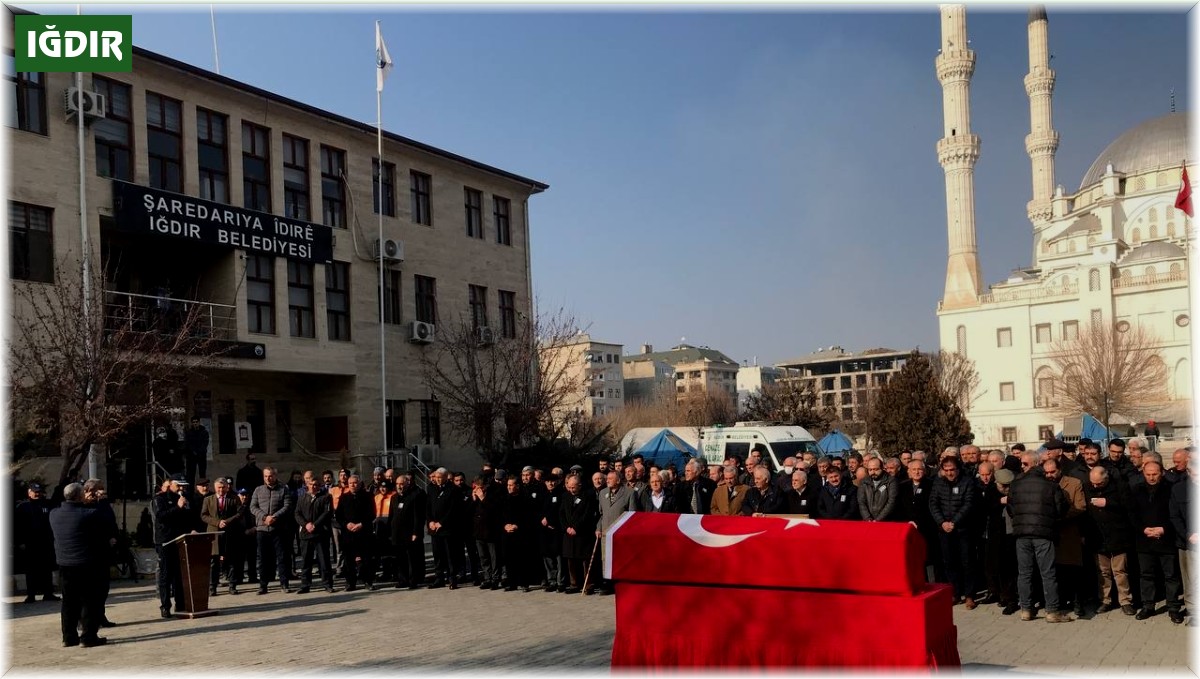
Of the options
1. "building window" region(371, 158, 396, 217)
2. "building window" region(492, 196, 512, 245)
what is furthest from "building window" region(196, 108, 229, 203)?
"building window" region(492, 196, 512, 245)

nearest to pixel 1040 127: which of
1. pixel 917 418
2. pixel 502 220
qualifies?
pixel 917 418

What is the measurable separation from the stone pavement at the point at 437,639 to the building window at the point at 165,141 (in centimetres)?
1372

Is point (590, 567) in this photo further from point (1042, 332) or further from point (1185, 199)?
point (1042, 332)

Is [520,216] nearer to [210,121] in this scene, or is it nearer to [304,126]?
[304,126]

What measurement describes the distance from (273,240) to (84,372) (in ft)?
35.2

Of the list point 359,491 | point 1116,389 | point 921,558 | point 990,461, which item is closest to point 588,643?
point 921,558

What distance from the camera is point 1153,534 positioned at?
11438 millimetres

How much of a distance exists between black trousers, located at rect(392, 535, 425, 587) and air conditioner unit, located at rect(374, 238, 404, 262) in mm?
15778

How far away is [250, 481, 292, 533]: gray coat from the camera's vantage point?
15.9 metres

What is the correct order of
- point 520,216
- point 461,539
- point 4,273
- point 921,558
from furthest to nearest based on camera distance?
point 520,216 → point 4,273 → point 461,539 → point 921,558

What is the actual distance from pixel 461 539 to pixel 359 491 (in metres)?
1.73

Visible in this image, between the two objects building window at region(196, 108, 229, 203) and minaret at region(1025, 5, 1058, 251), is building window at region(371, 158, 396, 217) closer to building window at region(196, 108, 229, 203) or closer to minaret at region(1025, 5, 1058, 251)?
building window at region(196, 108, 229, 203)

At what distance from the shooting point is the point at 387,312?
31812 mm

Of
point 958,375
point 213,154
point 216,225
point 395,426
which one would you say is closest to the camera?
point 216,225
